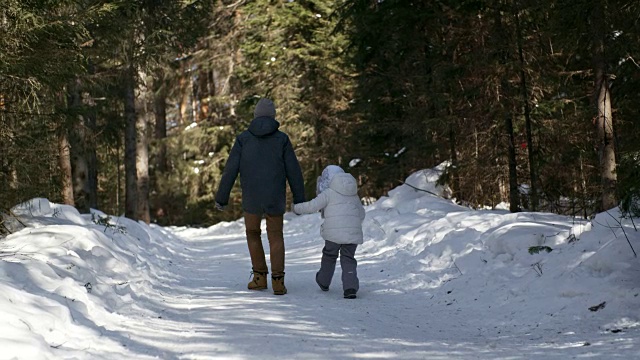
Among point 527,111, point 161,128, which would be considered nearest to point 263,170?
point 527,111

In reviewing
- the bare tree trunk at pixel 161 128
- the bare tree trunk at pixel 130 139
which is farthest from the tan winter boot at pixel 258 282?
the bare tree trunk at pixel 161 128

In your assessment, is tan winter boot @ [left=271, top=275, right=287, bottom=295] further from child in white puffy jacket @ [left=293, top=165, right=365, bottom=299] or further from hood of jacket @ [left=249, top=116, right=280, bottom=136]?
hood of jacket @ [left=249, top=116, right=280, bottom=136]

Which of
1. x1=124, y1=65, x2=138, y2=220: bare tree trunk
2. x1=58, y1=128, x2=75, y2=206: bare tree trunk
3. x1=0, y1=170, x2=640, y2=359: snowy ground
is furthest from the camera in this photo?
x1=124, y1=65, x2=138, y2=220: bare tree trunk

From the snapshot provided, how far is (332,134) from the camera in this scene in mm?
25859

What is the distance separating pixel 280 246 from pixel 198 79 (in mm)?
30765

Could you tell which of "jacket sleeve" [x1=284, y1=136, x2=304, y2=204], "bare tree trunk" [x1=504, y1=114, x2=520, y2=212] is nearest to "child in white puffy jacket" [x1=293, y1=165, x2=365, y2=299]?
"jacket sleeve" [x1=284, y1=136, x2=304, y2=204]

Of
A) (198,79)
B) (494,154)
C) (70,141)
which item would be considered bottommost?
(494,154)

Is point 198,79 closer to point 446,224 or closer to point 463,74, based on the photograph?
point 463,74

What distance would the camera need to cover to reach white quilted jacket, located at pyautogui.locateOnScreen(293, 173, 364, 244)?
836cm

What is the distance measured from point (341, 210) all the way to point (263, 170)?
3.52ft

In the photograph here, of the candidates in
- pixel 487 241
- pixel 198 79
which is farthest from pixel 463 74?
pixel 198 79

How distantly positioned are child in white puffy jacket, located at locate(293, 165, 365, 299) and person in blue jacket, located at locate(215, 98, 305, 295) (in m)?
0.28

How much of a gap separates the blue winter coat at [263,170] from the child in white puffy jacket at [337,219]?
291 mm

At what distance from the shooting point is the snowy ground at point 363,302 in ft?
16.3
